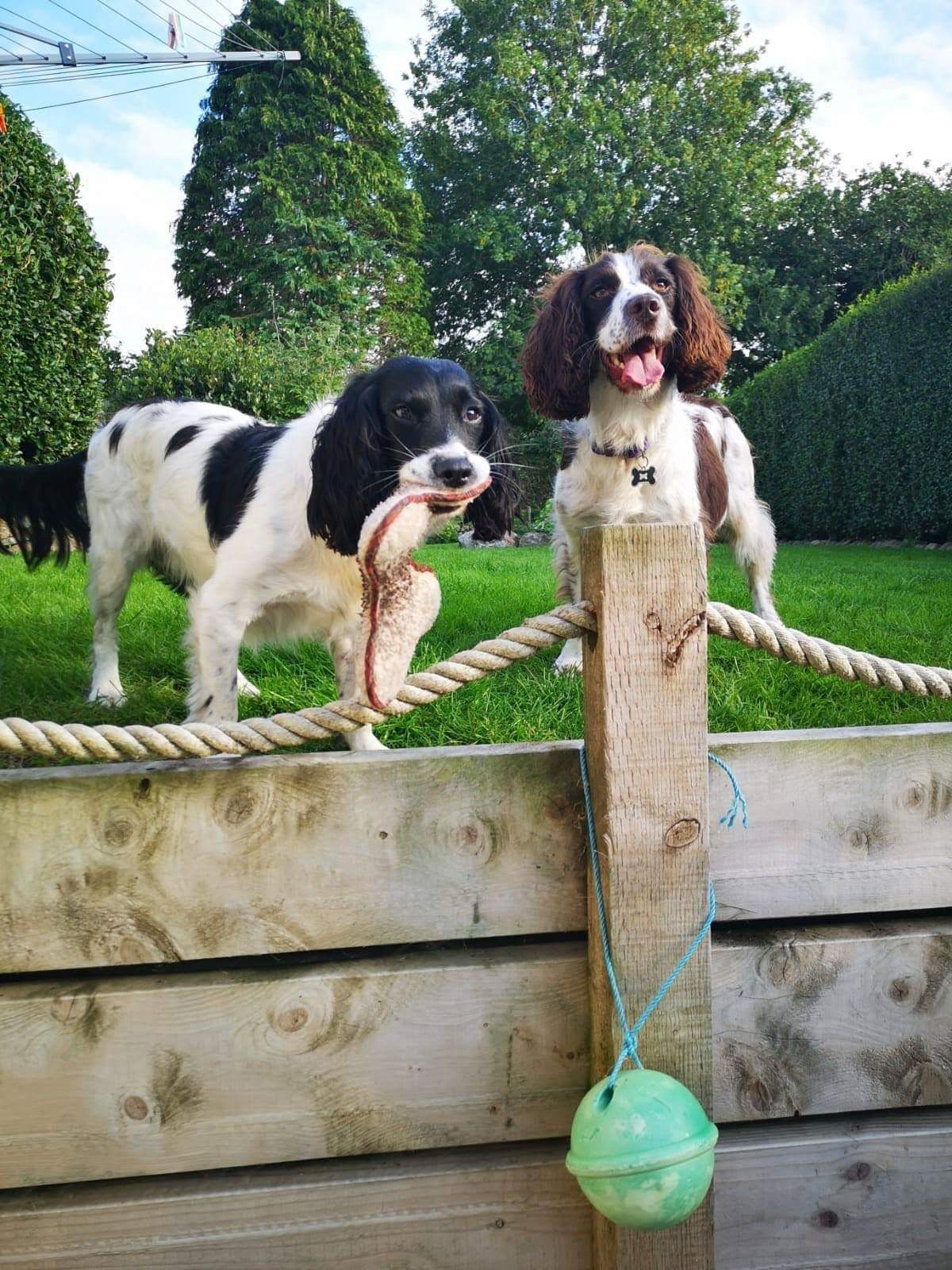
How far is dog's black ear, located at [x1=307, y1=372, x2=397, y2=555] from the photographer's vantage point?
7.11 ft

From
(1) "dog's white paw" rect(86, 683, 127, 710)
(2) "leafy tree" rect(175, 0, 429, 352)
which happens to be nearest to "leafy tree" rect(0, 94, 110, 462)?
(1) "dog's white paw" rect(86, 683, 127, 710)

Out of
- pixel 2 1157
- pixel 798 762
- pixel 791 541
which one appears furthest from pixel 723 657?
pixel 791 541

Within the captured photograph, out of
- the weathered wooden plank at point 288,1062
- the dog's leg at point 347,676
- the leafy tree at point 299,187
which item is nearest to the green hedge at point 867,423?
the dog's leg at point 347,676

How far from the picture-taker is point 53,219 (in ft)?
21.8

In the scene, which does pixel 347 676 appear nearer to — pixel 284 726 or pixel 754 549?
pixel 284 726

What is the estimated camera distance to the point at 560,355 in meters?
3.21

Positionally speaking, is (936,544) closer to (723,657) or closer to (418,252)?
(723,657)

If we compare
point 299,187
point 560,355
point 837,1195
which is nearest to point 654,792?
point 837,1195

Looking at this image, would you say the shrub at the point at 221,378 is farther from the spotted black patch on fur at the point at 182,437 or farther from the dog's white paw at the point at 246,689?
the dog's white paw at the point at 246,689

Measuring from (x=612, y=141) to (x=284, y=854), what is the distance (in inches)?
967

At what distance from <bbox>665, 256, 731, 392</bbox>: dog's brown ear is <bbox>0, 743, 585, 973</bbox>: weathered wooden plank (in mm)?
2143

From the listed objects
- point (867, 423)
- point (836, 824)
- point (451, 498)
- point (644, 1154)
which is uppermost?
point (867, 423)

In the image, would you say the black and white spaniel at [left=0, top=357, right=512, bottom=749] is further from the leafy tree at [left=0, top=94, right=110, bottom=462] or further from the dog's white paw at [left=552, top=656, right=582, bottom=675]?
the leafy tree at [left=0, top=94, right=110, bottom=462]

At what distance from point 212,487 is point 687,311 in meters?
1.73
